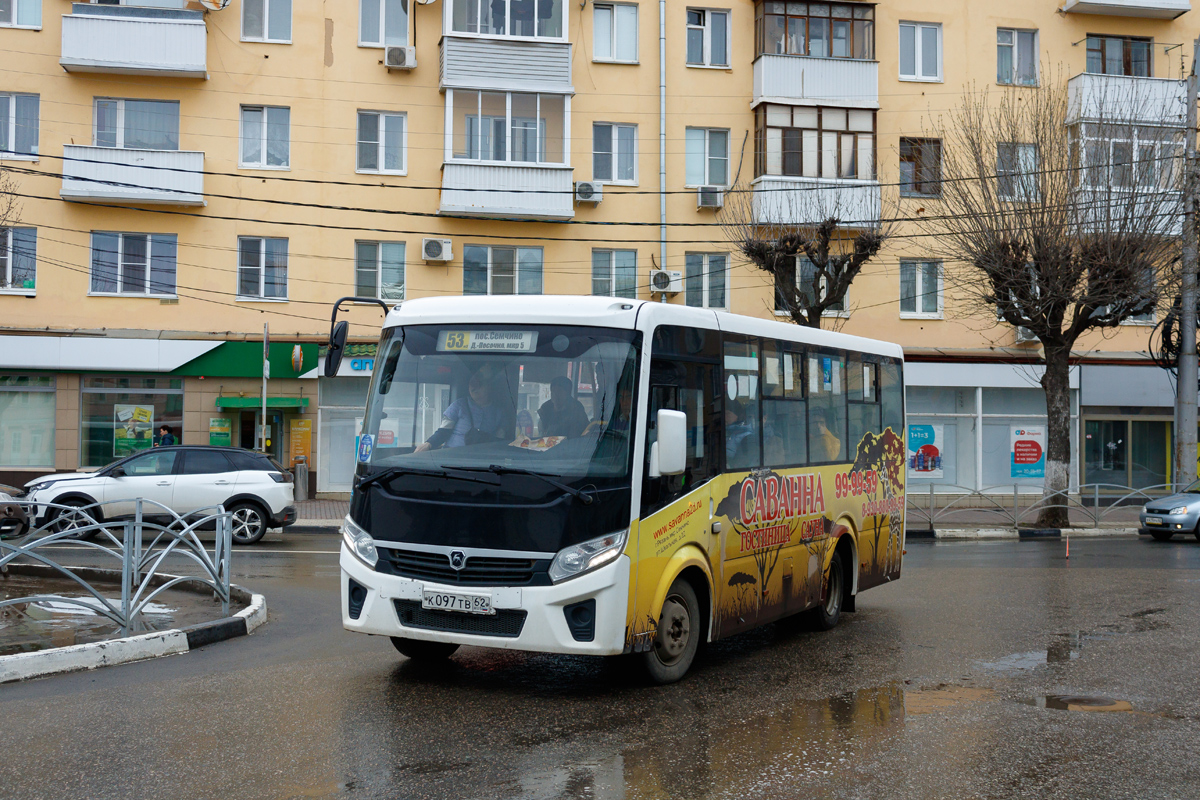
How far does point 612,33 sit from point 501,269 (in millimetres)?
6954

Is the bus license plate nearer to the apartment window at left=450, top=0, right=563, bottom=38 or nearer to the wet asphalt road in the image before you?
the wet asphalt road

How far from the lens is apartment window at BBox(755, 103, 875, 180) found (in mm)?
29422

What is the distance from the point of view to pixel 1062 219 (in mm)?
22984

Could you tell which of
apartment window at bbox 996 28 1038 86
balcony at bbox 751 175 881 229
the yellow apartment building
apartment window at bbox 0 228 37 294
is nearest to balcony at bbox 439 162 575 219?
the yellow apartment building

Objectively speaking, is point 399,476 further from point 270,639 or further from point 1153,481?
point 1153,481

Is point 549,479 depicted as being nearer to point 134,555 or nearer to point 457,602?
point 457,602

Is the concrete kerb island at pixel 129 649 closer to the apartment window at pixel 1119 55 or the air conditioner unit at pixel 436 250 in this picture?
the air conditioner unit at pixel 436 250

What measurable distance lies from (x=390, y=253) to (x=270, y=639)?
1984 cm

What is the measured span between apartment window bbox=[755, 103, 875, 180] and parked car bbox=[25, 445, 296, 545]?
622 inches

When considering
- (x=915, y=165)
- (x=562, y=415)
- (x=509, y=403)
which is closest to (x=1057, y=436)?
(x=915, y=165)

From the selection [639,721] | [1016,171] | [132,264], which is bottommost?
[639,721]

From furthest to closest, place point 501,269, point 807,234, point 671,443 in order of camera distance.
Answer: point 501,269
point 807,234
point 671,443

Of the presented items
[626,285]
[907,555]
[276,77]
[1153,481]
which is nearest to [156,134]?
[276,77]

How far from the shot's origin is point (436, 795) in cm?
530
